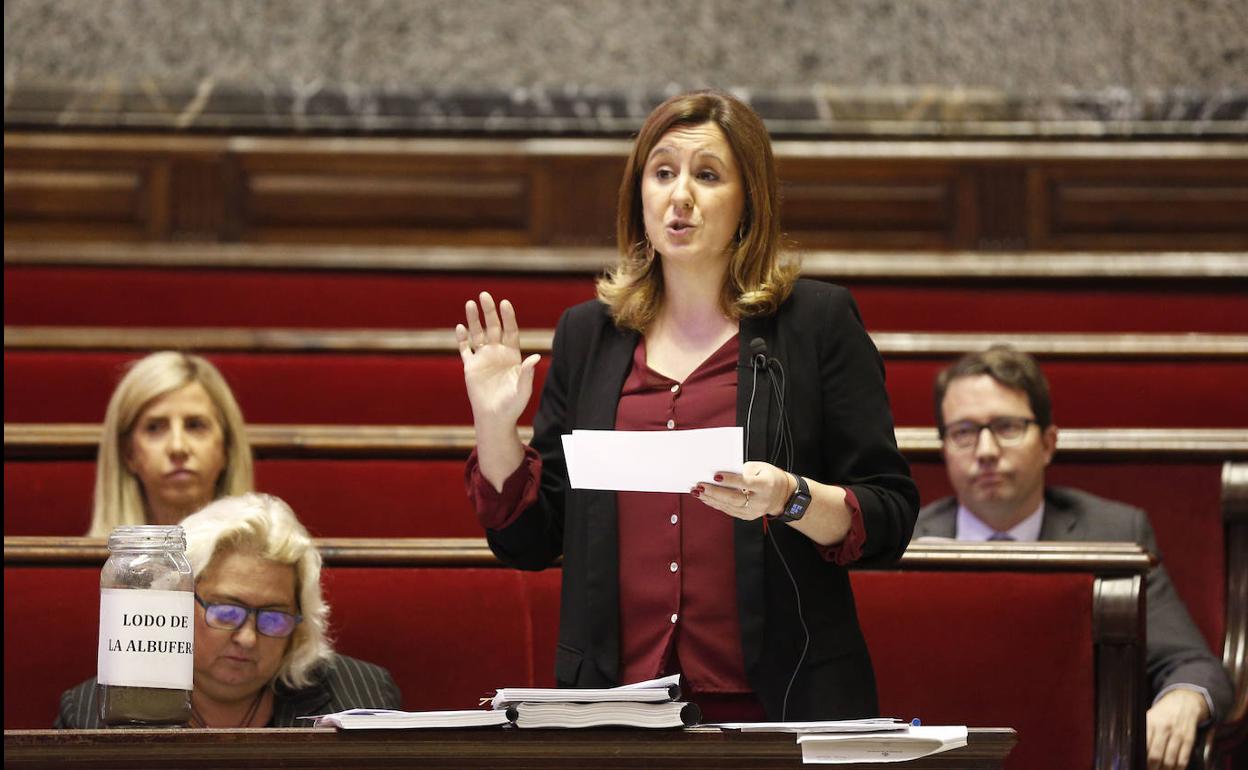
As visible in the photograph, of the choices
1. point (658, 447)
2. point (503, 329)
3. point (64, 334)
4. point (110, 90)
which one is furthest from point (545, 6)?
point (658, 447)

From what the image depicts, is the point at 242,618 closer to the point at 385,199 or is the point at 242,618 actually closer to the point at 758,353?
the point at 758,353

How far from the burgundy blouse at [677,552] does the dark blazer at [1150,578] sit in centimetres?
33

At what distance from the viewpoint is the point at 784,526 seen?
0.62 meters

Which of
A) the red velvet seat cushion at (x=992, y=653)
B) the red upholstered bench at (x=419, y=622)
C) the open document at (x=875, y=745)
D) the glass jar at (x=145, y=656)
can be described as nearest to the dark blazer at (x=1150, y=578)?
the red velvet seat cushion at (x=992, y=653)

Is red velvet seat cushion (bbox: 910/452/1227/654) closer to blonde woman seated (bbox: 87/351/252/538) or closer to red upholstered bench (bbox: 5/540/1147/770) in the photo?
red upholstered bench (bbox: 5/540/1147/770)

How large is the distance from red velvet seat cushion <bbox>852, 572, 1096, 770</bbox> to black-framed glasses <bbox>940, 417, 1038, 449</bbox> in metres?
0.20

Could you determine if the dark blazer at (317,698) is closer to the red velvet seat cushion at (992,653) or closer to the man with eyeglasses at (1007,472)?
the red velvet seat cushion at (992,653)

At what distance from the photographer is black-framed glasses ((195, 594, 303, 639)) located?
716mm

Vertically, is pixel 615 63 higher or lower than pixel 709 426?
higher

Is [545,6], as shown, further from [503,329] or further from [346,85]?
[503,329]

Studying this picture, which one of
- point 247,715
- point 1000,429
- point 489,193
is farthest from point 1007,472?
point 489,193

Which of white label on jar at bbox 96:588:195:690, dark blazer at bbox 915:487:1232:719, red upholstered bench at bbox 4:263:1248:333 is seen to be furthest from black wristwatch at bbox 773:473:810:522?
red upholstered bench at bbox 4:263:1248:333

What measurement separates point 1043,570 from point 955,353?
0.46 meters

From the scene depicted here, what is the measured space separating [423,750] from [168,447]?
54cm
